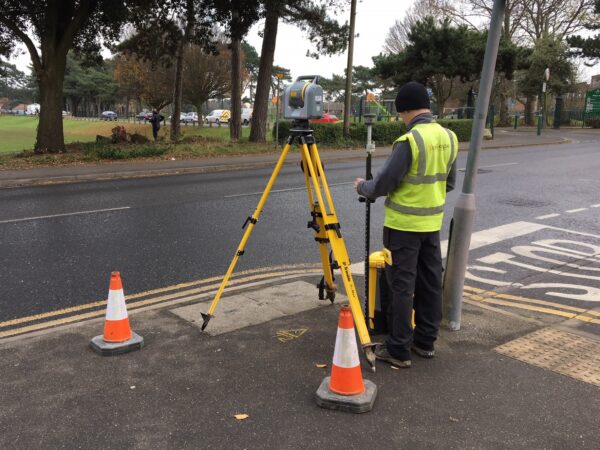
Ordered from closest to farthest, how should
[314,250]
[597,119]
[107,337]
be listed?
1. [107,337]
2. [314,250]
3. [597,119]

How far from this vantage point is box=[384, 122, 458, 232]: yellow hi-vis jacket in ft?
11.7

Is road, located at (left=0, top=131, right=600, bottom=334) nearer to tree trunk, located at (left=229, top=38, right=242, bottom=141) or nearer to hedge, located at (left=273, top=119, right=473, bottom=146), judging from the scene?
hedge, located at (left=273, top=119, right=473, bottom=146)

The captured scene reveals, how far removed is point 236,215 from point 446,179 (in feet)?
19.2

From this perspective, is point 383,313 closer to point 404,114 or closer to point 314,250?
point 404,114

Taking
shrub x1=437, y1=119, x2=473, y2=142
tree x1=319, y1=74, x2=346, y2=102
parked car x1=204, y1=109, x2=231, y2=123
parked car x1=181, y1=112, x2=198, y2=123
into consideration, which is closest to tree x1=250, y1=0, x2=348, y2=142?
shrub x1=437, y1=119, x2=473, y2=142

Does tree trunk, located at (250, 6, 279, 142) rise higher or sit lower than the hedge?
higher

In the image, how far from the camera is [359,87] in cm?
7962

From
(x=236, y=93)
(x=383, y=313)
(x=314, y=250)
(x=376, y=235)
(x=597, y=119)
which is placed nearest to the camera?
(x=383, y=313)

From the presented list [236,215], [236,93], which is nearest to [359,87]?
[236,93]

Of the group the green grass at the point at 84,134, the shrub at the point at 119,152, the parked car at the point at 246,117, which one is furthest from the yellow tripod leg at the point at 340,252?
the parked car at the point at 246,117

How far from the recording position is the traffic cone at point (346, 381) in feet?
10.6

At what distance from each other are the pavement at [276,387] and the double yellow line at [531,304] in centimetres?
31

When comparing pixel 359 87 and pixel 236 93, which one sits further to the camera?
pixel 359 87

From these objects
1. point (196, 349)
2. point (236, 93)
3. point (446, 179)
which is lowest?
point (196, 349)
